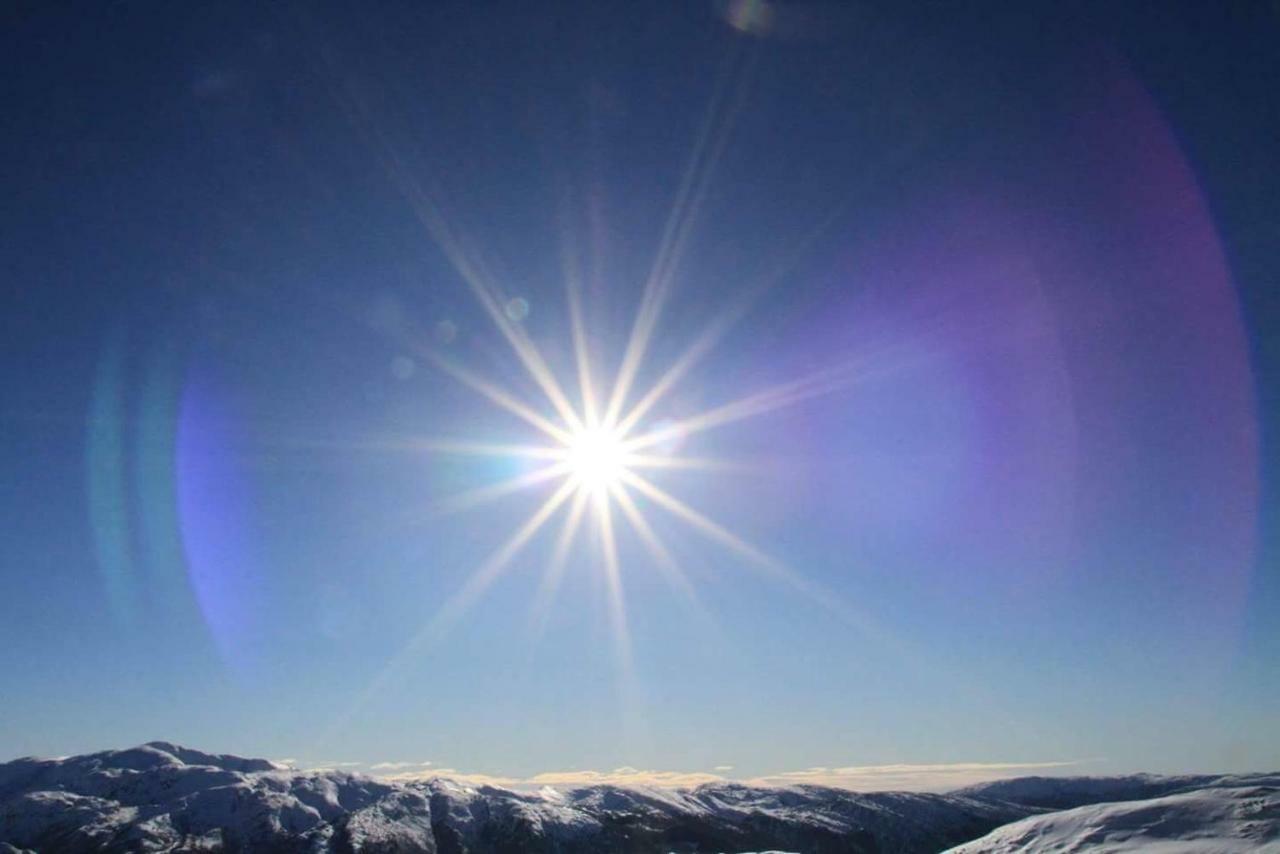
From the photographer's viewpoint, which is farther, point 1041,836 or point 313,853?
point 313,853

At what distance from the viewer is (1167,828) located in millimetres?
47625

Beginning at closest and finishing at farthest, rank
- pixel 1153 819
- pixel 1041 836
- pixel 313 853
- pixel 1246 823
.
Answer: pixel 1246 823 → pixel 1153 819 → pixel 1041 836 → pixel 313 853

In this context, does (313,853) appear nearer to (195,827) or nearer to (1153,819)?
(195,827)

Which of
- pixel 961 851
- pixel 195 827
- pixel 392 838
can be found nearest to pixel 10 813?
pixel 195 827

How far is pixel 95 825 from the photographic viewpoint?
A: 636 feet

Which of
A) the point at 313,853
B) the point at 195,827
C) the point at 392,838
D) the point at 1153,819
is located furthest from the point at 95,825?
the point at 1153,819

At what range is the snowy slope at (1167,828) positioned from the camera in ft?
139

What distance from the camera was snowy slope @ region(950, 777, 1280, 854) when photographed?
4234 centimetres

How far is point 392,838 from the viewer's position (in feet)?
654

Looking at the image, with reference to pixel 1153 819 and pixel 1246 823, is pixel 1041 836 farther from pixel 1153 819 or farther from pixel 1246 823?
pixel 1246 823

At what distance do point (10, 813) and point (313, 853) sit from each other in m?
85.6

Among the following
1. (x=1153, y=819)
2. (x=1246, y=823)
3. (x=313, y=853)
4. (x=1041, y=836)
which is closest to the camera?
(x=1246, y=823)

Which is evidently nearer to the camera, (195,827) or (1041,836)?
(1041,836)

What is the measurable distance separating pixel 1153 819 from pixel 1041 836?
752 centimetres
